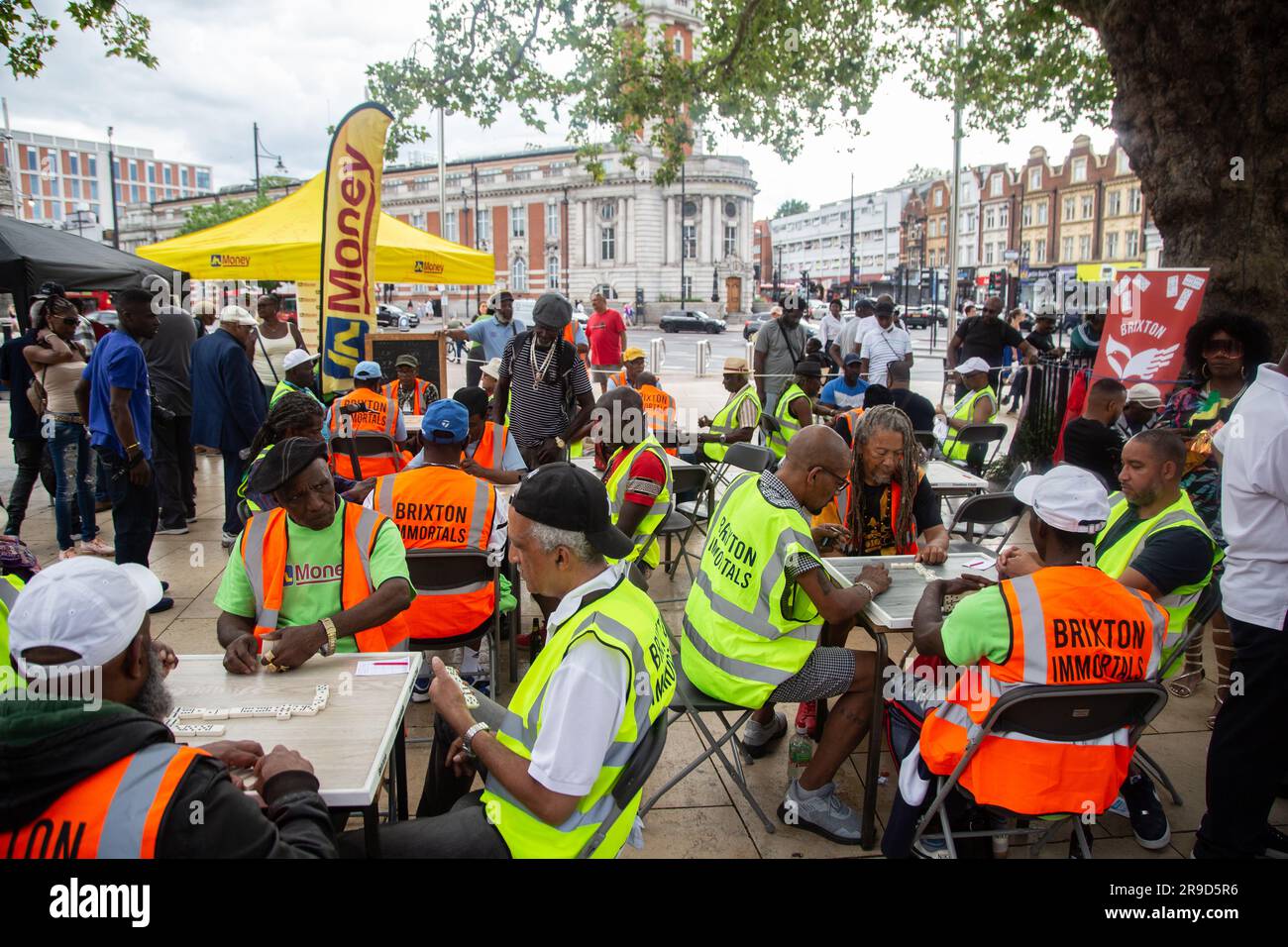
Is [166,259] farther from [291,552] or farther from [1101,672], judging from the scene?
[1101,672]

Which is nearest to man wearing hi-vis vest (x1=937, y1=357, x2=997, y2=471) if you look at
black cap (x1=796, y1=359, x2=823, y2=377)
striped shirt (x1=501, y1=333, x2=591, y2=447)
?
black cap (x1=796, y1=359, x2=823, y2=377)

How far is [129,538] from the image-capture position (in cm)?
519

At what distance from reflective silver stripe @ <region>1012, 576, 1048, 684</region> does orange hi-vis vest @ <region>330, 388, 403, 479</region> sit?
480 centimetres

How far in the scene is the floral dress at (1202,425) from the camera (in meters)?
4.27

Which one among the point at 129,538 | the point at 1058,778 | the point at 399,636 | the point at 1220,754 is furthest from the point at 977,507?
the point at 129,538

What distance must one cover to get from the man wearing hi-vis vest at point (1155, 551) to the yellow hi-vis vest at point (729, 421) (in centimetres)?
380

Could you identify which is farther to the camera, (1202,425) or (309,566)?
(1202,425)

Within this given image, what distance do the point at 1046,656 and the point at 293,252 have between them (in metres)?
8.24

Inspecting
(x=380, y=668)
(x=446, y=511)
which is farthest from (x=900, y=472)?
(x=380, y=668)

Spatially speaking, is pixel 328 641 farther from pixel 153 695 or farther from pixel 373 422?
pixel 373 422

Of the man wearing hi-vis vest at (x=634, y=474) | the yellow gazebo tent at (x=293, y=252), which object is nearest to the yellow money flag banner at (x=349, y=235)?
the yellow gazebo tent at (x=293, y=252)

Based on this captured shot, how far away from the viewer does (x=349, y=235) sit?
6484 mm
